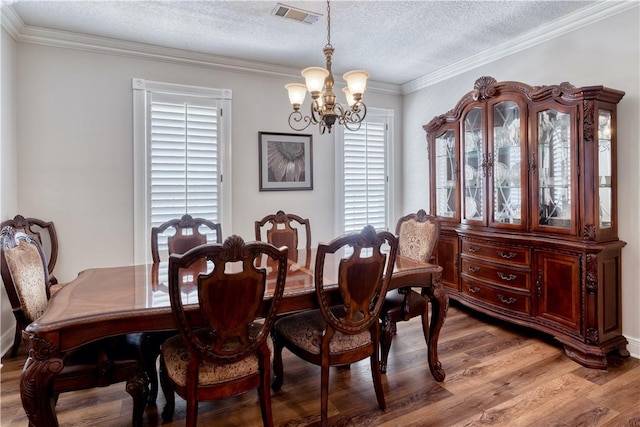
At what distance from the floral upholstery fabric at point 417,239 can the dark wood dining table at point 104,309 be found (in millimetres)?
440

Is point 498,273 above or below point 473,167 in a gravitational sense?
below

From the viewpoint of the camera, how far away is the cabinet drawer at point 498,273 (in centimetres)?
313

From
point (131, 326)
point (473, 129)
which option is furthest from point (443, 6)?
point (131, 326)

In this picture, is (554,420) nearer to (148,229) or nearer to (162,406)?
(162,406)

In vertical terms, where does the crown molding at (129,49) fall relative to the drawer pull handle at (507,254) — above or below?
above

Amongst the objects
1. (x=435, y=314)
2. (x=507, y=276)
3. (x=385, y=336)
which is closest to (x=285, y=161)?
(x=385, y=336)

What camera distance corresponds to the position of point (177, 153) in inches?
146

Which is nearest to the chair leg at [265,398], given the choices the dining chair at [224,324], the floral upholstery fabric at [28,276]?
the dining chair at [224,324]

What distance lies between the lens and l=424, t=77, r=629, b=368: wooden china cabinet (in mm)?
2705

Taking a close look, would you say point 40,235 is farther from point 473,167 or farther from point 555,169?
point 555,169

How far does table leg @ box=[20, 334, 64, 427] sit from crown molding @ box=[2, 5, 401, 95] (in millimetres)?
2729

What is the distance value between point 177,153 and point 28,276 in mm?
2024

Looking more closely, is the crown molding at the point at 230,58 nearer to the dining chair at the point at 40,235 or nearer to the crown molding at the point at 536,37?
the crown molding at the point at 536,37

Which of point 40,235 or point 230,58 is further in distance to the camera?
point 230,58
